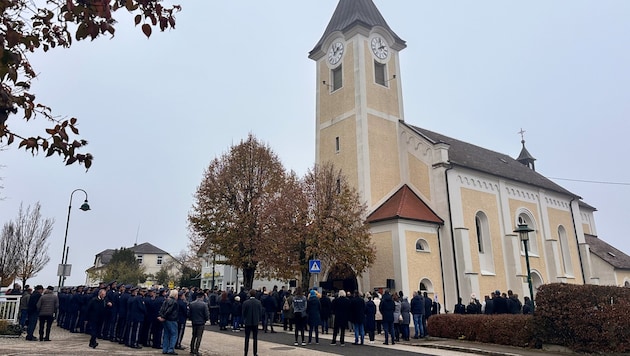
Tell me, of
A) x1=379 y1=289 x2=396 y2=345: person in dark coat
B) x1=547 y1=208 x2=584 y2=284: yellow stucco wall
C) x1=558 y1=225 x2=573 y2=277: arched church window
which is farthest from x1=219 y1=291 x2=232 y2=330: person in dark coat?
x1=558 y1=225 x2=573 y2=277: arched church window

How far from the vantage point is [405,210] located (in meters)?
25.3

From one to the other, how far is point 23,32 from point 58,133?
106 centimetres

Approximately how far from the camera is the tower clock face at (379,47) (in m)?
31.5

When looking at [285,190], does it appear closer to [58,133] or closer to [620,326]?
[620,326]

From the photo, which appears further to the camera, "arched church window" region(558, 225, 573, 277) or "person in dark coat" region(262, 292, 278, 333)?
"arched church window" region(558, 225, 573, 277)

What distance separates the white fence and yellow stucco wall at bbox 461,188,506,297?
2325cm

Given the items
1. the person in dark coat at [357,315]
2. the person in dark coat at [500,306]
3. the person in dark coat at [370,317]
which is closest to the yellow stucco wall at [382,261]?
the person in dark coat at [500,306]

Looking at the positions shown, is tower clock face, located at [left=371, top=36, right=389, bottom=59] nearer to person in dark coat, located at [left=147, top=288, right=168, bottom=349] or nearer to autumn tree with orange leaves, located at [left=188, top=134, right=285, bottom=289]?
autumn tree with orange leaves, located at [left=188, top=134, right=285, bottom=289]

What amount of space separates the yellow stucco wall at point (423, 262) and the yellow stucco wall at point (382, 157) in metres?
3.85

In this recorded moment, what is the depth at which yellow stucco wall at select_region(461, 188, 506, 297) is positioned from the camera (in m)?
26.8

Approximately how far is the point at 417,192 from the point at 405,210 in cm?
368

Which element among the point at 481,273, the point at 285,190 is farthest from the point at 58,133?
the point at 481,273

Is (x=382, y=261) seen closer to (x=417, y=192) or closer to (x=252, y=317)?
(x=417, y=192)

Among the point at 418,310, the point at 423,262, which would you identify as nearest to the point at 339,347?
the point at 418,310
